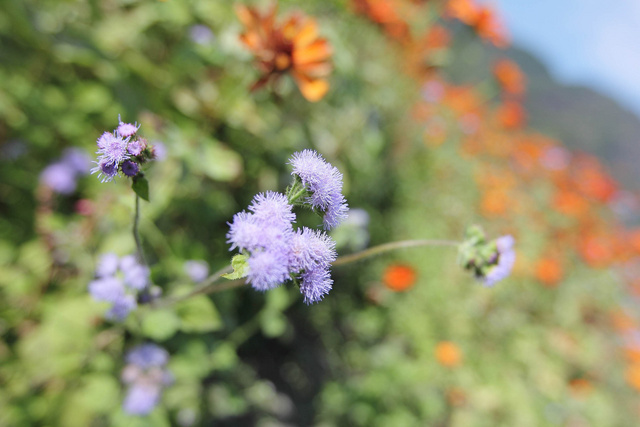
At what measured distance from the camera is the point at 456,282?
3.62m

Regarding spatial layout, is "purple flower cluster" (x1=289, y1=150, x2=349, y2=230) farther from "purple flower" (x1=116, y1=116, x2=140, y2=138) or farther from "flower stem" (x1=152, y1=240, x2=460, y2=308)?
"purple flower" (x1=116, y1=116, x2=140, y2=138)

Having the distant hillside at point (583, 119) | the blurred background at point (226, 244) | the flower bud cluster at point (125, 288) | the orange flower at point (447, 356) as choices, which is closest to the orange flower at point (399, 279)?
the blurred background at point (226, 244)

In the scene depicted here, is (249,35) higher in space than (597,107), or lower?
lower

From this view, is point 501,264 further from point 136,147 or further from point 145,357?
point 145,357

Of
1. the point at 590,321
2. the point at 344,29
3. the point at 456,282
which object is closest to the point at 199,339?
the point at 344,29

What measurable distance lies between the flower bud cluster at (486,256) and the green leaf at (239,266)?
0.69m

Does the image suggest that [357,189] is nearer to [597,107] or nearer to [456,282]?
[456,282]

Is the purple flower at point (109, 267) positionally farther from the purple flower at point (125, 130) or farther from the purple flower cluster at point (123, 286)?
the purple flower at point (125, 130)

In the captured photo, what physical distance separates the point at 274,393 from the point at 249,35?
6.66 ft

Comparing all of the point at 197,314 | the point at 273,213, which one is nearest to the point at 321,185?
the point at 273,213

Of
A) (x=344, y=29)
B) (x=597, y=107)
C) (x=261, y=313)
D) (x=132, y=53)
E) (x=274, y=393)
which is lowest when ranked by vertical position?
(x=274, y=393)

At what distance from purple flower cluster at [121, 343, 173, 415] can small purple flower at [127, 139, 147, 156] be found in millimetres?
1065

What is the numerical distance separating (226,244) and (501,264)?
136 centimetres

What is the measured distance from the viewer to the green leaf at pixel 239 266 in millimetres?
704
